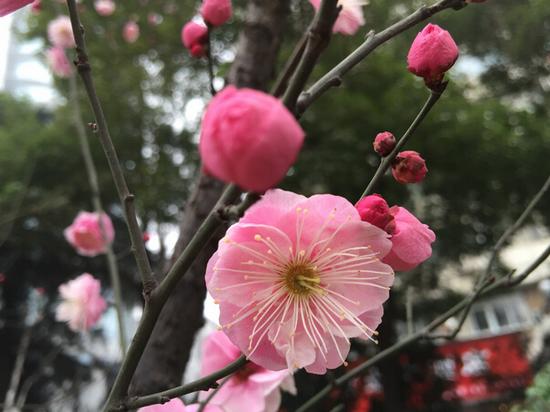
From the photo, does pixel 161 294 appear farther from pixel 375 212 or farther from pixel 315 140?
pixel 315 140

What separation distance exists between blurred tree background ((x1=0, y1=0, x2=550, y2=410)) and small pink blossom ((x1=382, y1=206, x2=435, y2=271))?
8.02 feet

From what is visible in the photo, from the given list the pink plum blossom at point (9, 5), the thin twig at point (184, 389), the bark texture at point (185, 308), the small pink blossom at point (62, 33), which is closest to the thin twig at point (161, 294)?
the thin twig at point (184, 389)

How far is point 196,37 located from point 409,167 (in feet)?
1.69

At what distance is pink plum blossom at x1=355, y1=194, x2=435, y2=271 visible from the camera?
16.8 inches

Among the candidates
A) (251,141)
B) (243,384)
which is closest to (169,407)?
(243,384)

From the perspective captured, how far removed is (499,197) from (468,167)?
0.39m

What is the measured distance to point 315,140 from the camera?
3922 millimetres

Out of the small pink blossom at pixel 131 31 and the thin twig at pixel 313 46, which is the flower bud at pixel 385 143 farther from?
the small pink blossom at pixel 131 31

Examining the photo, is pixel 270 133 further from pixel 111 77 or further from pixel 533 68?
pixel 533 68

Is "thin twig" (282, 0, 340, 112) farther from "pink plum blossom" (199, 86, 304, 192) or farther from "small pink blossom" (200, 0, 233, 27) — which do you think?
"small pink blossom" (200, 0, 233, 27)

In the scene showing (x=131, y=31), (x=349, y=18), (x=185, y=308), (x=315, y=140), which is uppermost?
(x=131, y=31)

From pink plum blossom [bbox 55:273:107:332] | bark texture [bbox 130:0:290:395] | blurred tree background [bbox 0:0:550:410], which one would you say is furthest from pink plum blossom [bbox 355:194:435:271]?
blurred tree background [bbox 0:0:550:410]

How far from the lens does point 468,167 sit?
12.4 feet

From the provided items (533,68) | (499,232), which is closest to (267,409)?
(499,232)
